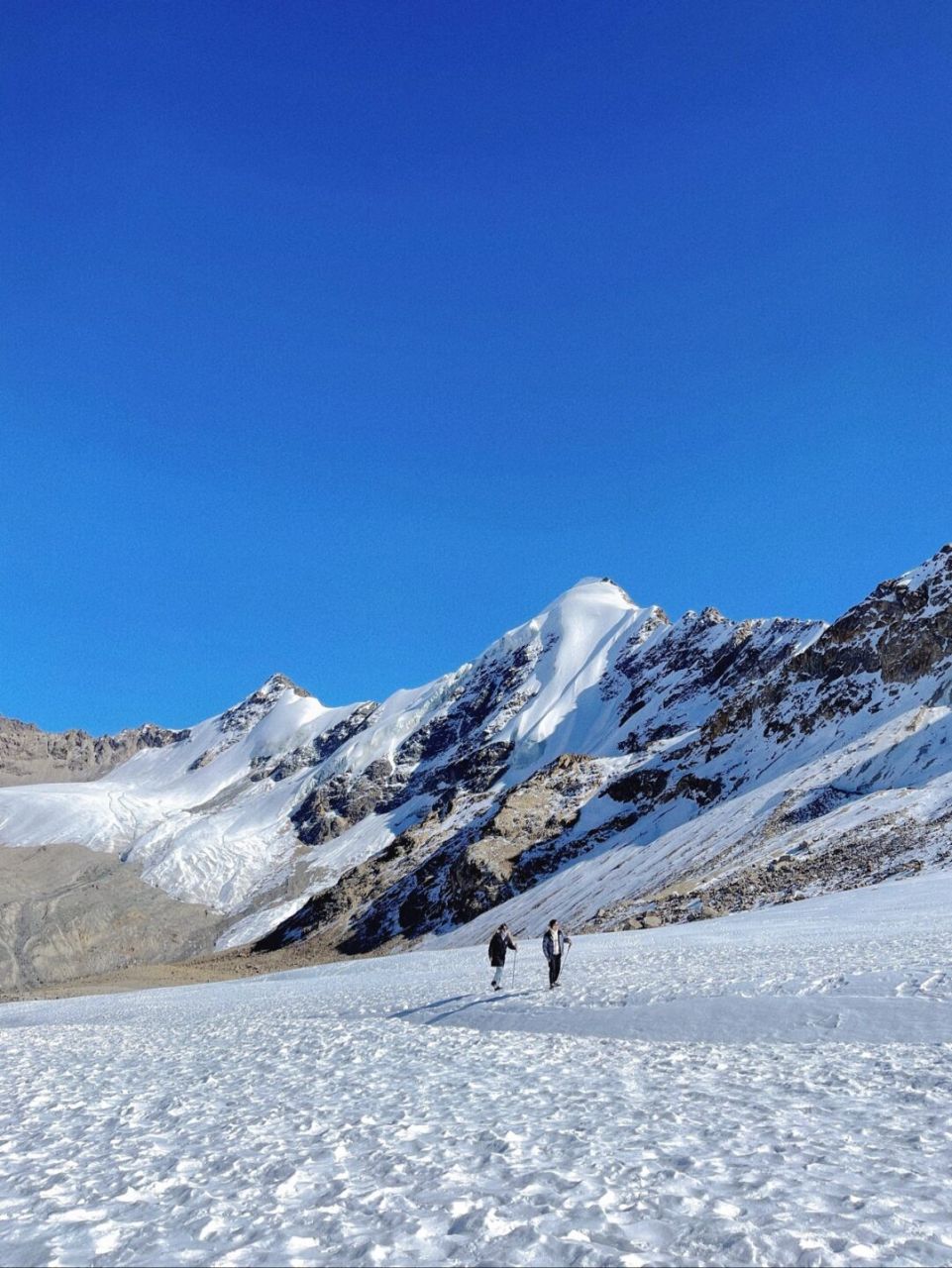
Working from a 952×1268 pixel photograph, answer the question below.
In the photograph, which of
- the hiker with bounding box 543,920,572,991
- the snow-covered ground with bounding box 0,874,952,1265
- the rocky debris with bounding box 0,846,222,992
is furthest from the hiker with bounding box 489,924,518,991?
the rocky debris with bounding box 0,846,222,992

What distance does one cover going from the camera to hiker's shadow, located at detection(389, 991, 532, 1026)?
2214 centimetres

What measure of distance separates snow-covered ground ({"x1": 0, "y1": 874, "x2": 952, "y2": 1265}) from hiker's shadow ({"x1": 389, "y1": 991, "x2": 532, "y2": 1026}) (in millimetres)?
136

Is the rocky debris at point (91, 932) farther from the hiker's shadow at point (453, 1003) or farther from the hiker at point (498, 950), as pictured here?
the hiker at point (498, 950)

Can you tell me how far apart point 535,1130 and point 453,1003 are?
47.4 feet

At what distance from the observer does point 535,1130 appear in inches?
396

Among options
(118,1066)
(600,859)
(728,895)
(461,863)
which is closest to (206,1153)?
(118,1066)

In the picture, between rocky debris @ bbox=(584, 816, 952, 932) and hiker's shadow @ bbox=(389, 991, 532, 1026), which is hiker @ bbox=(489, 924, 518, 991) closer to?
hiker's shadow @ bbox=(389, 991, 532, 1026)

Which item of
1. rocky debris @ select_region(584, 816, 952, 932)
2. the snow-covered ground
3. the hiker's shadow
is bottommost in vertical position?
rocky debris @ select_region(584, 816, 952, 932)

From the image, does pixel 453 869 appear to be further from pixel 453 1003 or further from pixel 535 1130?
pixel 535 1130

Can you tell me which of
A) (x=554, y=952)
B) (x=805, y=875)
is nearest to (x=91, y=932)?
(x=805, y=875)

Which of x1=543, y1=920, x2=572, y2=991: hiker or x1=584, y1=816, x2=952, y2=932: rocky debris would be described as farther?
x1=584, y1=816, x2=952, y2=932: rocky debris

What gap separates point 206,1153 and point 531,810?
108782 millimetres

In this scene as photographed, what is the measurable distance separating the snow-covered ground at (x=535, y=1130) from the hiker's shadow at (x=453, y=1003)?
136 millimetres

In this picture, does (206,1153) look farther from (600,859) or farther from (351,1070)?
(600,859)
